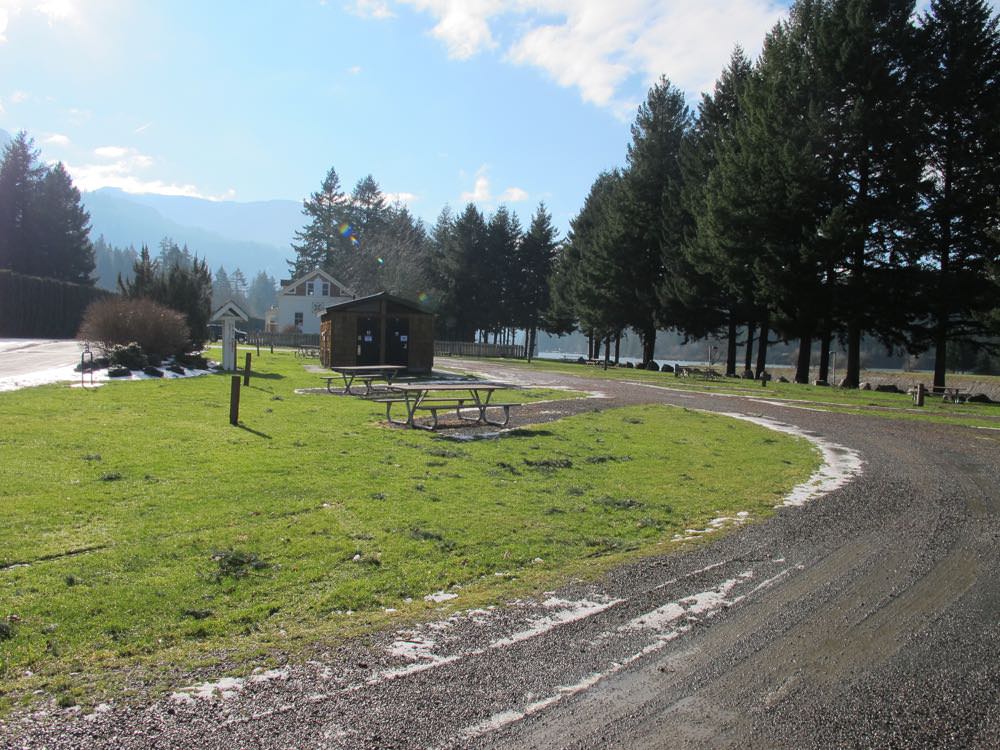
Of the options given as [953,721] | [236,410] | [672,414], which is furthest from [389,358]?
[953,721]

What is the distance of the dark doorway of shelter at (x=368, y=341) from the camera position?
3169cm

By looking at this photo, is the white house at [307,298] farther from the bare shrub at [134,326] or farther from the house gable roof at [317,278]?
the bare shrub at [134,326]

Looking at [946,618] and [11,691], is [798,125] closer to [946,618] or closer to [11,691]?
[946,618]

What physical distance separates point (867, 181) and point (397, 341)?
22894 millimetres

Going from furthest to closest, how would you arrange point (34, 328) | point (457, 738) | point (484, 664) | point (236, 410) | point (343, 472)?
1. point (34, 328)
2. point (236, 410)
3. point (343, 472)
4. point (484, 664)
5. point (457, 738)

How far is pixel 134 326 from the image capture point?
2409 cm

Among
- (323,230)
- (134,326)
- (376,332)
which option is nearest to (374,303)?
(376,332)

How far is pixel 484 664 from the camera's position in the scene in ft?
12.8

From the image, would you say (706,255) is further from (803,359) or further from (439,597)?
(439,597)

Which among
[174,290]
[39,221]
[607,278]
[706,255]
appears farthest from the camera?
[39,221]

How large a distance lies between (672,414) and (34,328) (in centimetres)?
4705

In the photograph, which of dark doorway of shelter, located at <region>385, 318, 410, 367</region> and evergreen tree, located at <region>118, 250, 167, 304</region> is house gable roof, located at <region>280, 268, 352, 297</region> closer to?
dark doorway of shelter, located at <region>385, 318, 410, 367</region>

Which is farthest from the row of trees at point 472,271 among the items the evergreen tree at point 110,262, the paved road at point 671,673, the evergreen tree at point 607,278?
the evergreen tree at point 110,262

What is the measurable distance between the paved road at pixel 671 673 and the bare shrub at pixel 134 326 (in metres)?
23.3
